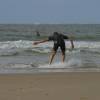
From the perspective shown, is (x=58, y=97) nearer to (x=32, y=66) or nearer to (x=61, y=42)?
(x=32, y=66)

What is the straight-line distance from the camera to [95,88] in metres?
8.06

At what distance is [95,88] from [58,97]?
4.11 feet

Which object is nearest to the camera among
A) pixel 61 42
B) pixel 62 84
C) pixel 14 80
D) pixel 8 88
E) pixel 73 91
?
pixel 73 91

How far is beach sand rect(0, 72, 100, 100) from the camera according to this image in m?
7.12

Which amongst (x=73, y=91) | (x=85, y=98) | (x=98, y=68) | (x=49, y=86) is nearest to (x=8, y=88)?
(x=49, y=86)

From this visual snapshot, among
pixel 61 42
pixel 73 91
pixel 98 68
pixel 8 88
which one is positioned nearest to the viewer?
pixel 73 91

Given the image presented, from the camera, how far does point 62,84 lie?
883 cm

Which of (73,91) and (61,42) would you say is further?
(61,42)

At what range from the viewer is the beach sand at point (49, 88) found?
712 cm

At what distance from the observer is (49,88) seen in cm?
815

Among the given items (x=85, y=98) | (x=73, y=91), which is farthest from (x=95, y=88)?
(x=85, y=98)

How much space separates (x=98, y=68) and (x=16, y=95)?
255 inches

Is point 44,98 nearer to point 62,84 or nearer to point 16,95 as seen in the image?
point 16,95

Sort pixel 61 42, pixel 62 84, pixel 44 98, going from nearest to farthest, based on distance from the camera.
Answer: pixel 44 98, pixel 62 84, pixel 61 42
